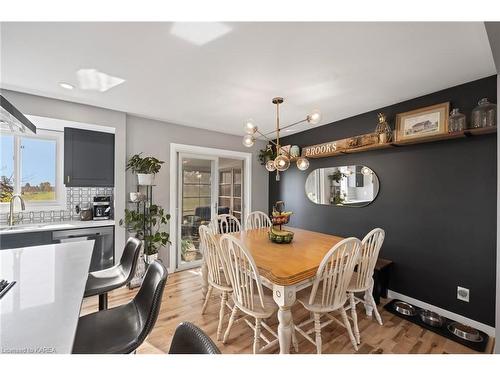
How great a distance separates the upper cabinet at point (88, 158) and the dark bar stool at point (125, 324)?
2234 millimetres

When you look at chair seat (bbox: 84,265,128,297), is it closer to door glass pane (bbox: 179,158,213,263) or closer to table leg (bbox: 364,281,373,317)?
door glass pane (bbox: 179,158,213,263)

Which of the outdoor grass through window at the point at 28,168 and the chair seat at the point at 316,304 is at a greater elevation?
the outdoor grass through window at the point at 28,168

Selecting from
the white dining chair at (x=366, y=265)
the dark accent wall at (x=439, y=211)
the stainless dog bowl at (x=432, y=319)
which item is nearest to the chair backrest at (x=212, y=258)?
the white dining chair at (x=366, y=265)

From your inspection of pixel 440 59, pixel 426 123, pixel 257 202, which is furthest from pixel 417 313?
pixel 257 202

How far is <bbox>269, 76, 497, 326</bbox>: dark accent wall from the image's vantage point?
208cm

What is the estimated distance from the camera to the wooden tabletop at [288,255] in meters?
1.56

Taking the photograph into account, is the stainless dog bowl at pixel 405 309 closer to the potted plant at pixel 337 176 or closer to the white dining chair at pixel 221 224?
the potted plant at pixel 337 176

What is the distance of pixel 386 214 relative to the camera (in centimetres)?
283

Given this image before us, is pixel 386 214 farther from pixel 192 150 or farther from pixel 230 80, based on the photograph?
pixel 192 150

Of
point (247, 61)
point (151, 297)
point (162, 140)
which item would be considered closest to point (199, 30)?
point (247, 61)

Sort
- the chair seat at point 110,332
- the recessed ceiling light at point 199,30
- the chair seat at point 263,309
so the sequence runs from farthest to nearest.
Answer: the chair seat at point 263,309, the recessed ceiling light at point 199,30, the chair seat at point 110,332

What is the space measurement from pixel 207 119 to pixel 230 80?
4.22 feet

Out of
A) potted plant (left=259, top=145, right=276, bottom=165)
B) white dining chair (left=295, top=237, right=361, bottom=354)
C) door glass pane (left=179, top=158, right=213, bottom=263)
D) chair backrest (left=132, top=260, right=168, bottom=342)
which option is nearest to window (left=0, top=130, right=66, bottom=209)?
door glass pane (left=179, top=158, right=213, bottom=263)
